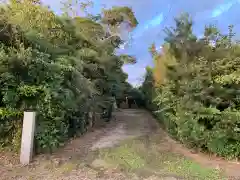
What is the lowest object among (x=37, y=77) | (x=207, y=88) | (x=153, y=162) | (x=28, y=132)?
(x=153, y=162)

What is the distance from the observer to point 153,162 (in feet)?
21.5

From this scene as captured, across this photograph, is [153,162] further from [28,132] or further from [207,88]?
[28,132]

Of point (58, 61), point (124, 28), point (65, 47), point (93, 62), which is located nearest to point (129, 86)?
point (124, 28)

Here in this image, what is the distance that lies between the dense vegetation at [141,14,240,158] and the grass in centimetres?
91

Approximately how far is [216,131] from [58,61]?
4.66m

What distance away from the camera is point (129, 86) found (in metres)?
28.8

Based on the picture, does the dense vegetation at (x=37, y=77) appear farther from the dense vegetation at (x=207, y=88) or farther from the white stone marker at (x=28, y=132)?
the dense vegetation at (x=207, y=88)

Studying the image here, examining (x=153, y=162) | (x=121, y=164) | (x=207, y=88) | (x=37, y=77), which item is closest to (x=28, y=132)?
(x=37, y=77)

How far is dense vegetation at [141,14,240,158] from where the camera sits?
6723 mm

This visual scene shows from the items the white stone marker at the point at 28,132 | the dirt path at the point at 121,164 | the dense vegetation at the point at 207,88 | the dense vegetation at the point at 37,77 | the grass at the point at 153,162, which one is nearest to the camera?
the dirt path at the point at 121,164

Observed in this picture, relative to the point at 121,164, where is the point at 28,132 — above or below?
above

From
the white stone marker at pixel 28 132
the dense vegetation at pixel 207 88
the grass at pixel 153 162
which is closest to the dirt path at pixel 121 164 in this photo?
the grass at pixel 153 162

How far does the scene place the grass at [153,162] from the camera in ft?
18.4

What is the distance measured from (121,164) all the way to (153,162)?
920 millimetres
